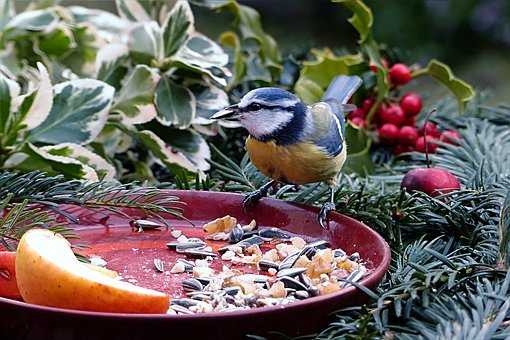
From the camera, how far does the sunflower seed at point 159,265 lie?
4.24ft

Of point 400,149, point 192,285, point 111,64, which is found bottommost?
point 400,149

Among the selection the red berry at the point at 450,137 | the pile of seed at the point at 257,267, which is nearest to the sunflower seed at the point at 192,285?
the pile of seed at the point at 257,267

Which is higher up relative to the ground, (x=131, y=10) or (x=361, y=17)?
(x=361, y=17)

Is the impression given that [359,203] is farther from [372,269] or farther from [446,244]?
[372,269]

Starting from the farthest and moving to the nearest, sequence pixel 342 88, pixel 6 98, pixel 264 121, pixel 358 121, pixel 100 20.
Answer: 1. pixel 100 20
2. pixel 358 121
3. pixel 342 88
4. pixel 6 98
5. pixel 264 121

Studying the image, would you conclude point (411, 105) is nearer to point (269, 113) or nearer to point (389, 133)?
point (389, 133)

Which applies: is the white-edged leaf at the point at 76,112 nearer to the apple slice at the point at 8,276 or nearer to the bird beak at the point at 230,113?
the bird beak at the point at 230,113

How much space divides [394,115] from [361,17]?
232 mm

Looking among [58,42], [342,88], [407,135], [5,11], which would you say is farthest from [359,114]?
[5,11]

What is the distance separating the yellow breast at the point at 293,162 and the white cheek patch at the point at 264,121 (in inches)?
0.8

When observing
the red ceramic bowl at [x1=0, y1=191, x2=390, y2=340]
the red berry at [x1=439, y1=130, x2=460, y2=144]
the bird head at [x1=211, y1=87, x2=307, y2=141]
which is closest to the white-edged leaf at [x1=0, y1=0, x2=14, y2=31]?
the bird head at [x1=211, y1=87, x2=307, y2=141]

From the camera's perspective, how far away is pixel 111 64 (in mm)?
2035

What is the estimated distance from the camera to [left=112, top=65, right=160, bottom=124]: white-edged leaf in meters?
1.93

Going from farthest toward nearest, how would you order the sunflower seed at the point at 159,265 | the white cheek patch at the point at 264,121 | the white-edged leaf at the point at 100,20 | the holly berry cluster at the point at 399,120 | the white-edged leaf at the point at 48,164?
the white-edged leaf at the point at 100,20, the holly berry cluster at the point at 399,120, the white-edged leaf at the point at 48,164, the white cheek patch at the point at 264,121, the sunflower seed at the point at 159,265
